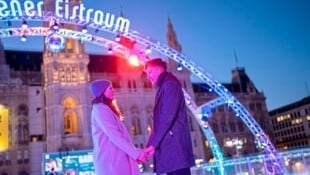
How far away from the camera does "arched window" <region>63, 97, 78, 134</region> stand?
4088 centimetres

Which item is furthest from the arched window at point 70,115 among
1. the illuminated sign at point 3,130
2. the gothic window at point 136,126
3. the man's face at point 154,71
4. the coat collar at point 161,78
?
the coat collar at point 161,78

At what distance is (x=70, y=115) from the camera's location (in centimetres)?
4128

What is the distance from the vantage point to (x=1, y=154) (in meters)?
39.7

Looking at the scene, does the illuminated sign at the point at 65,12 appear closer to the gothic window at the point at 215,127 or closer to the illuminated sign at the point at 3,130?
the illuminated sign at the point at 3,130

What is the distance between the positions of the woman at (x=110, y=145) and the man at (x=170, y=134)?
12.1 inches

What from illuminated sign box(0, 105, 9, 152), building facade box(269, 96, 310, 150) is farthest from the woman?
building facade box(269, 96, 310, 150)

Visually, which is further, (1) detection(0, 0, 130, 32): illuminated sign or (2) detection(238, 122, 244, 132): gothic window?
(2) detection(238, 122, 244, 132): gothic window

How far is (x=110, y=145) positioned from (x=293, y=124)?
87252 mm

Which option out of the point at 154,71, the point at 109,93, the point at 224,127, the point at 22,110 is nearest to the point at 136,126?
the point at 22,110

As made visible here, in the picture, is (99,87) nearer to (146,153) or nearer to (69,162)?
(146,153)

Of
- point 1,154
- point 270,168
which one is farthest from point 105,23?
point 1,154

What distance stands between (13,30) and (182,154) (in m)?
16.4

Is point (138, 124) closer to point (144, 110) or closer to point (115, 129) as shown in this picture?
point (144, 110)

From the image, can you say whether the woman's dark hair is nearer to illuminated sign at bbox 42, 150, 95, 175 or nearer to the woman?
the woman
